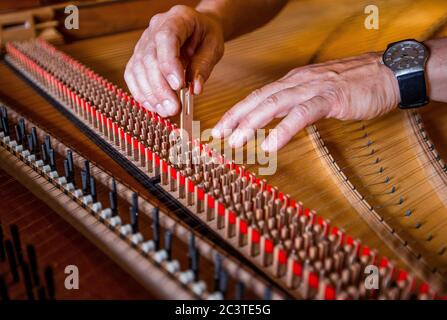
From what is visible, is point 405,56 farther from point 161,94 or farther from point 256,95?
point 161,94

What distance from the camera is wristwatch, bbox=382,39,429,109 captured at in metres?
2.16

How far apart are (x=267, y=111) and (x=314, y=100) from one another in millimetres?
195

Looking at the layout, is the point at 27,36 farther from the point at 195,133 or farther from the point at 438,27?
the point at 438,27

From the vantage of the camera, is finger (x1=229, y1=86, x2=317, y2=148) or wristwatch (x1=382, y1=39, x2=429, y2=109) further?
wristwatch (x1=382, y1=39, x2=429, y2=109)

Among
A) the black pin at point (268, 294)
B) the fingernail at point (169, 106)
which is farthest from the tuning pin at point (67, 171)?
the black pin at point (268, 294)

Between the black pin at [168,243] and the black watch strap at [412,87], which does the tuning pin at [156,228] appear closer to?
the black pin at [168,243]

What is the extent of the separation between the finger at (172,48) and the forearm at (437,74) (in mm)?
1139

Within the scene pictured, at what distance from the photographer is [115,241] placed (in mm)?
1652

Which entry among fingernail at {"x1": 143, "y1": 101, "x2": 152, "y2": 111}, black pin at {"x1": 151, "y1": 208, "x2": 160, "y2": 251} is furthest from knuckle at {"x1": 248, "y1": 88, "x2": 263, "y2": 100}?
black pin at {"x1": 151, "y1": 208, "x2": 160, "y2": 251}

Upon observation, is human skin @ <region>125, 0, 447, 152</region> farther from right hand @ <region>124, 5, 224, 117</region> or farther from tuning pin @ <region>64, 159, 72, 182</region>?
tuning pin @ <region>64, 159, 72, 182</region>

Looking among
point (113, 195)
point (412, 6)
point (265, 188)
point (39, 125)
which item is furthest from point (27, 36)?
point (412, 6)

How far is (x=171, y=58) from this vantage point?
82.7 inches

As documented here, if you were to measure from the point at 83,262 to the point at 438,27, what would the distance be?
3.23 m

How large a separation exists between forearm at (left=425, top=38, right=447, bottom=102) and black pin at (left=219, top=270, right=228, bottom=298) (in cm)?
142
